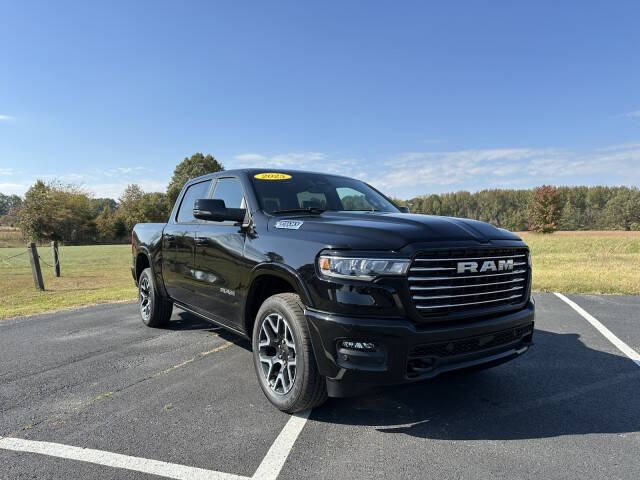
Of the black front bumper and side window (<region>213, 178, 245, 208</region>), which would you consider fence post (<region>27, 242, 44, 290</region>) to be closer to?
side window (<region>213, 178, 245, 208</region>)

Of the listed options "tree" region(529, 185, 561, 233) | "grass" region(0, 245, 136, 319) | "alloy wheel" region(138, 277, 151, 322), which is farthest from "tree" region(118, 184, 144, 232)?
"tree" region(529, 185, 561, 233)

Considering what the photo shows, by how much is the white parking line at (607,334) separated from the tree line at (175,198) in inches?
749

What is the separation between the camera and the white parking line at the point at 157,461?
2438mm

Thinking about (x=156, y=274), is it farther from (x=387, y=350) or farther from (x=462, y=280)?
(x=462, y=280)

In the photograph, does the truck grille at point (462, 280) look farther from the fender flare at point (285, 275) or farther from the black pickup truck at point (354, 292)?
the fender flare at point (285, 275)

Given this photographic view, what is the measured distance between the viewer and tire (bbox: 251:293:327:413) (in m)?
2.93

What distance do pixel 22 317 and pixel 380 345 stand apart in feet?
23.3

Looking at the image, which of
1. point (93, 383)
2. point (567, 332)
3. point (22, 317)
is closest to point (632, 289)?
point (567, 332)

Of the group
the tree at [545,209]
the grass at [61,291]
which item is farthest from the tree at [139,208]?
the tree at [545,209]

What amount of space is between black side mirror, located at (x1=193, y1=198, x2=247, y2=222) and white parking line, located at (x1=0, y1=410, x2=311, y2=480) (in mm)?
1766

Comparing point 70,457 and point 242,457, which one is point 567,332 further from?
point 70,457

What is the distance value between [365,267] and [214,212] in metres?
1.56

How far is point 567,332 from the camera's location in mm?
5559

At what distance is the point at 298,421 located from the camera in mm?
3094
